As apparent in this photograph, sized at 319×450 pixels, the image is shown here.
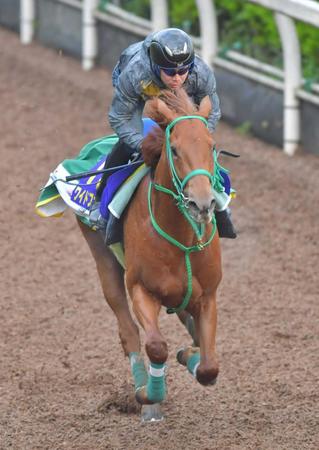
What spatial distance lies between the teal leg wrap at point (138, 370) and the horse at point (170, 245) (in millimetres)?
43

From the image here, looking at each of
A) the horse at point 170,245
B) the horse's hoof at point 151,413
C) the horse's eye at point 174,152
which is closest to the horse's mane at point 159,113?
the horse at point 170,245

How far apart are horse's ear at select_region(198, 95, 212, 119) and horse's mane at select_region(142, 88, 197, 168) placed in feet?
0.10

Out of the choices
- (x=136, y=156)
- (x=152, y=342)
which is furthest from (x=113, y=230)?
(x=152, y=342)

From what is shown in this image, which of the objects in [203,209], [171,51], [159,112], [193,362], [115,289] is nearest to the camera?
[203,209]

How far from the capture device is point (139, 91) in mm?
6074

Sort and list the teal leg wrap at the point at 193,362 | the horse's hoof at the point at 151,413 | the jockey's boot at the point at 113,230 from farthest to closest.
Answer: the horse's hoof at the point at 151,413, the jockey's boot at the point at 113,230, the teal leg wrap at the point at 193,362

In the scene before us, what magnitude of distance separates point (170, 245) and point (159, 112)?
0.68 m

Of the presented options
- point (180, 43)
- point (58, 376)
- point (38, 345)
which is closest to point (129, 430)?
point (58, 376)

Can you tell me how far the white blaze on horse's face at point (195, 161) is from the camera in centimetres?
511

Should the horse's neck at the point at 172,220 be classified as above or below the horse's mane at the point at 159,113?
below

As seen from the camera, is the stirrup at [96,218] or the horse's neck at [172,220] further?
the stirrup at [96,218]

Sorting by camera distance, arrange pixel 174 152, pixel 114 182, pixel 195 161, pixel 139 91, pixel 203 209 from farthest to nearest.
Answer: pixel 114 182
pixel 139 91
pixel 174 152
pixel 195 161
pixel 203 209

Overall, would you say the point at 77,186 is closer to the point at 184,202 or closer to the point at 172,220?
the point at 172,220

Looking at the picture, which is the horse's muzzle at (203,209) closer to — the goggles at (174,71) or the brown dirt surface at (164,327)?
the goggles at (174,71)
